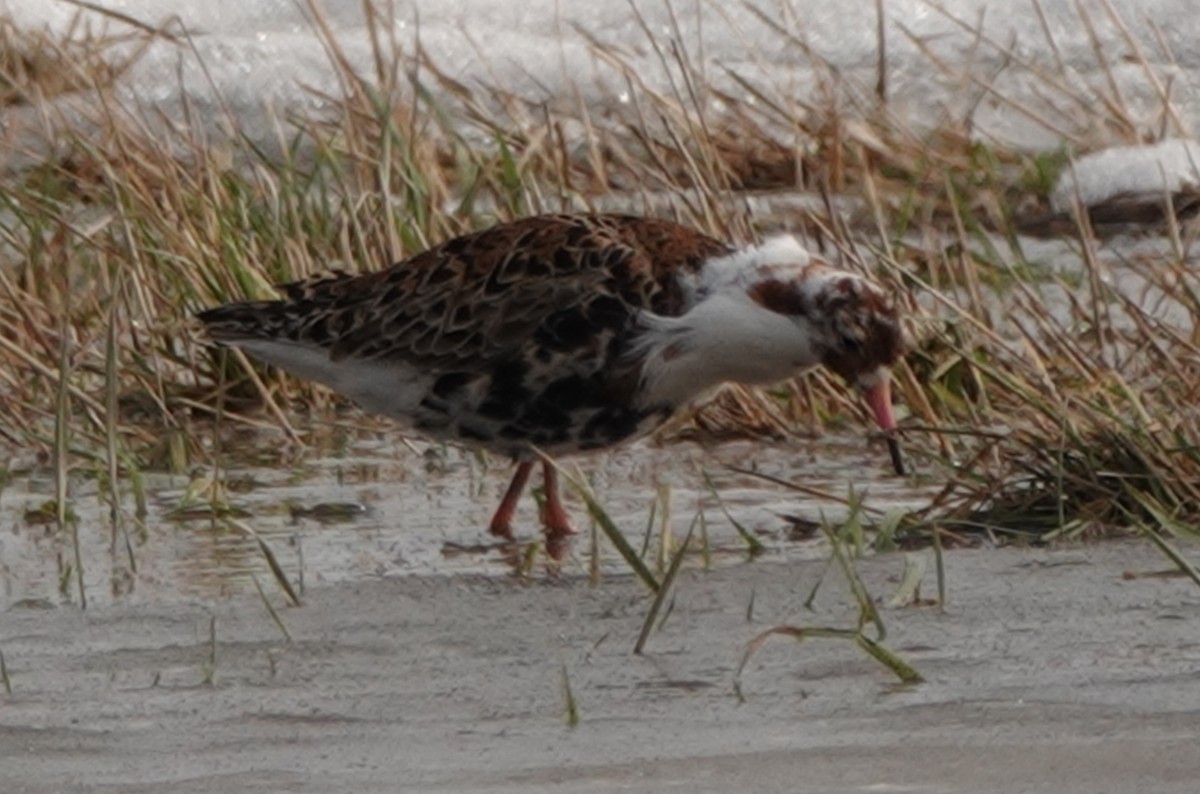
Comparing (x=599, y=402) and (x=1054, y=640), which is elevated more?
(x=599, y=402)

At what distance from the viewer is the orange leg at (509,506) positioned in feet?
19.9

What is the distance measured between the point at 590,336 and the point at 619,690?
1771 millimetres

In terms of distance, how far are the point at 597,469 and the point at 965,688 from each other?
2.49 metres

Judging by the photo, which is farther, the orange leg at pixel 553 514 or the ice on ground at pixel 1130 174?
the ice on ground at pixel 1130 174

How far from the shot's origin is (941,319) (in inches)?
273

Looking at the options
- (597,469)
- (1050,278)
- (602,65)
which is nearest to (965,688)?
(597,469)

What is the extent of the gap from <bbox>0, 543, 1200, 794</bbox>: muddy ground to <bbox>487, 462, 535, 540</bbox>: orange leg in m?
0.62

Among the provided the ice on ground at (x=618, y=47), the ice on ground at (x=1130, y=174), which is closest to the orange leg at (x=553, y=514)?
the ice on ground at (x=1130, y=174)

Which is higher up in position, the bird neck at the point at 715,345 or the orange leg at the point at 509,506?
the bird neck at the point at 715,345

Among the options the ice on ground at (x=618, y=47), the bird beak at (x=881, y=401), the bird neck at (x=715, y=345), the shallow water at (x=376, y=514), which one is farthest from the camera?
the ice on ground at (x=618, y=47)

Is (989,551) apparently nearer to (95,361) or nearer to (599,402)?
(599,402)

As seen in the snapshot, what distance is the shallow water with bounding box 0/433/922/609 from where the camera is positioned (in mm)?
5547

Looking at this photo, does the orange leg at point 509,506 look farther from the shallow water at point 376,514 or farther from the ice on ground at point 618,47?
the ice on ground at point 618,47

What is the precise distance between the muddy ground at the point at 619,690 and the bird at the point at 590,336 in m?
0.75
